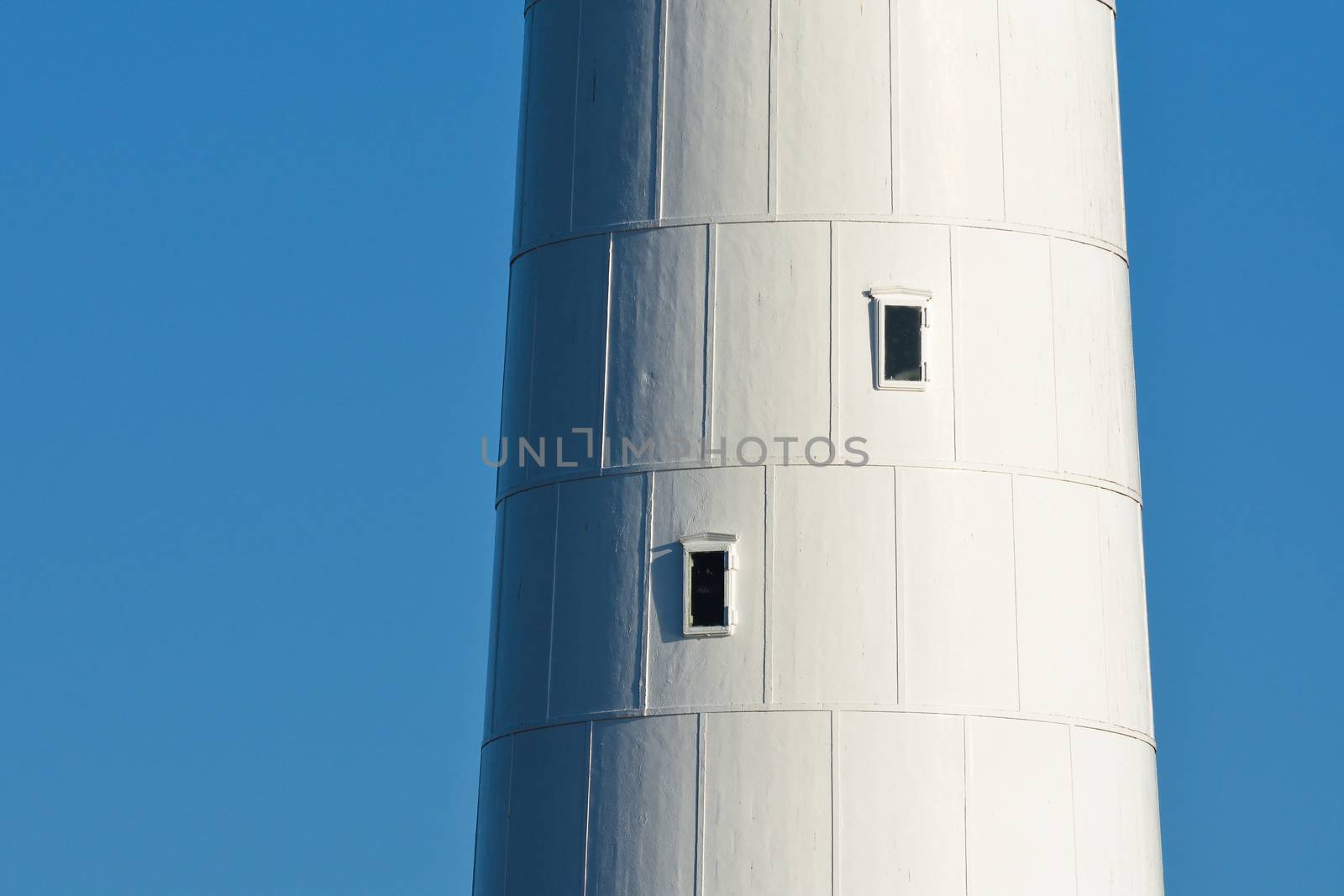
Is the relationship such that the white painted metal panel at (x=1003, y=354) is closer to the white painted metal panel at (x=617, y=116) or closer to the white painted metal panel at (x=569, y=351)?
the white painted metal panel at (x=617, y=116)

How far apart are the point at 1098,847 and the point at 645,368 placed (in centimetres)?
552

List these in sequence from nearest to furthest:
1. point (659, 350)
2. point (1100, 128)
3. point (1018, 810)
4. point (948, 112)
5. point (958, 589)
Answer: point (1018, 810) < point (958, 589) < point (659, 350) < point (948, 112) < point (1100, 128)

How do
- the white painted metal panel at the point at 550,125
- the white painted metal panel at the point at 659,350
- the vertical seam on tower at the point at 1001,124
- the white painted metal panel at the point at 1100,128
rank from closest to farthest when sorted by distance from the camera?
the white painted metal panel at the point at 659,350 < the vertical seam on tower at the point at 1001,124 < the white painted metal panel at the point at 1100,128 < the white painted metal panel at the point at 550,125

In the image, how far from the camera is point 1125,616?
2045 centimetres

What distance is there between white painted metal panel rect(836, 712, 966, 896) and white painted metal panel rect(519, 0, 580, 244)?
18.2 ft

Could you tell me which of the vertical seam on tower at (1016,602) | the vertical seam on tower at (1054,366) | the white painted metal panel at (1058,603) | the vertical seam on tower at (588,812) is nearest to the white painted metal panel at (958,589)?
the vertical seam on tower at (1016,602)

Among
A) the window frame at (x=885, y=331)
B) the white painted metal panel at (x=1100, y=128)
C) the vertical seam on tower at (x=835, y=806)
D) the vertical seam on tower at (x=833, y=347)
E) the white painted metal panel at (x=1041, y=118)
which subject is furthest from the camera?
the white painted metal panel at (x=1100, y=128)

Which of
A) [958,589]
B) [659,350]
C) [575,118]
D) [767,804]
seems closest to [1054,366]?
[958,589]

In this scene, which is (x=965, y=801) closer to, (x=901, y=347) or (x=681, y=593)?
(x=681, y=593)

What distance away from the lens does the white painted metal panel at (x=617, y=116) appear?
21016 mm

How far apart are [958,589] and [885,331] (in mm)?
2266

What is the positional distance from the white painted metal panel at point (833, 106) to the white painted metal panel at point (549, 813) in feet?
16.3

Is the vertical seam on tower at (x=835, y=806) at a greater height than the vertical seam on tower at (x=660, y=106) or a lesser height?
lesser

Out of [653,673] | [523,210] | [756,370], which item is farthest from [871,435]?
[523,210]
